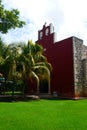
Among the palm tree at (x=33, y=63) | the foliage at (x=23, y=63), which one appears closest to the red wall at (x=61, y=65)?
the palm tree at (x=33, y=63)

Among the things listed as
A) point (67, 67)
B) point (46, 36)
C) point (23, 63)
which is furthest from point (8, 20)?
point (46, 36)

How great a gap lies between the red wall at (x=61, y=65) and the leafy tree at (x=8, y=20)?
13570mm

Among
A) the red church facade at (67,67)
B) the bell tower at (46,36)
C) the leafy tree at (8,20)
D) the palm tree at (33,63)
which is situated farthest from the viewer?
the bell tower at (46,36)

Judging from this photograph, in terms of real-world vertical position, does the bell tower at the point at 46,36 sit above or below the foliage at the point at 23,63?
above

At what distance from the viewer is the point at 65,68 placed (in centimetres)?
2495

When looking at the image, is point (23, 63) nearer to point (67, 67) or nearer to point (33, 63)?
point (33, 63)

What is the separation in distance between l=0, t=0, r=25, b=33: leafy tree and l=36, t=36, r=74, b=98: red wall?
1357 cm

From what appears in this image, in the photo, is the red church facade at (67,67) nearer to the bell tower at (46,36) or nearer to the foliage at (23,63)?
the bell tower at (46,36)

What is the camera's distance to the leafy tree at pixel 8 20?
Answer: 1113cm

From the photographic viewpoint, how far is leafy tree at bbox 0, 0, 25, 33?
11133mm

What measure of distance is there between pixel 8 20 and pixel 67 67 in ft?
46.5

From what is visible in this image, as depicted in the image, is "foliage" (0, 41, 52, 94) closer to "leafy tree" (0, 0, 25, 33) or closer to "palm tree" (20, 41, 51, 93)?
"palm tree" (20, 41, 51, 93)

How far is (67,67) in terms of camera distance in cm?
2469

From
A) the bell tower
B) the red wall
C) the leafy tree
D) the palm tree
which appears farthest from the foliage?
the leafy tree
